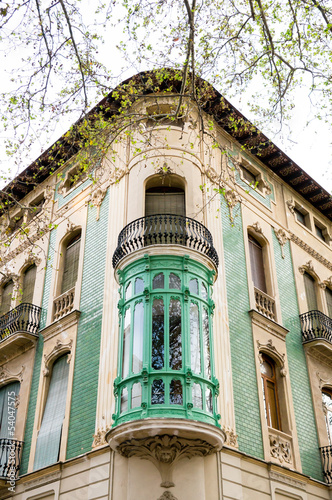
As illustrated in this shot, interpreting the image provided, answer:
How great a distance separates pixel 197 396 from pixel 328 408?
24.0ft

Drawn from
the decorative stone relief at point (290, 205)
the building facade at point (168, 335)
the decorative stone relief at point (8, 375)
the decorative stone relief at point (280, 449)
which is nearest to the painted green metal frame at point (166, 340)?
the building facade at point (168, 335)

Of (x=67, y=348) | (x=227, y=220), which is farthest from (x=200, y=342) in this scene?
(x=227, y=220)

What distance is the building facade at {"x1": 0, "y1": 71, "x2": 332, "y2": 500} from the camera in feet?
42.8

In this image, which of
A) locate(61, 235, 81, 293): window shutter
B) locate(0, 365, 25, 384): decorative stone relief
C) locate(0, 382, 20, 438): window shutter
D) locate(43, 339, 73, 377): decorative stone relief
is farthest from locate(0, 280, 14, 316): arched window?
locate(43, 339, 73, 377): decorative stone relief

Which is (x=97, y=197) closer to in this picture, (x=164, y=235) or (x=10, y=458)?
(x=164, y=235)

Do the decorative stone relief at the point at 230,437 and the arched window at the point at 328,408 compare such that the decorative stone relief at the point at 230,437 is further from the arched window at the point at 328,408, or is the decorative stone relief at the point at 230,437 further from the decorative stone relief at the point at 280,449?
the arched window at the point at 328,408

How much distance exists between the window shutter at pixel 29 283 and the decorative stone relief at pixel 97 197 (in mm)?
3603

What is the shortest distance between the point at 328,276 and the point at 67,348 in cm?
1096

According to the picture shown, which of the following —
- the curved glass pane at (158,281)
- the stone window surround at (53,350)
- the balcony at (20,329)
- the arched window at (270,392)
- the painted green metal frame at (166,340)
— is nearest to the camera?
the painted green metal frame at (166,340)

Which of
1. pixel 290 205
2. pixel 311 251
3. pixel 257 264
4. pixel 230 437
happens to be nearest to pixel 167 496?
pixel 230 437

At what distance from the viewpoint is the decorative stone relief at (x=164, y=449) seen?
12500 mm

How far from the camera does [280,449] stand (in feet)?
51.2

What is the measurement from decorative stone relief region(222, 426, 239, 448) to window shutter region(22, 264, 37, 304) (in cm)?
871

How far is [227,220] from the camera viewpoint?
61.0 feet
